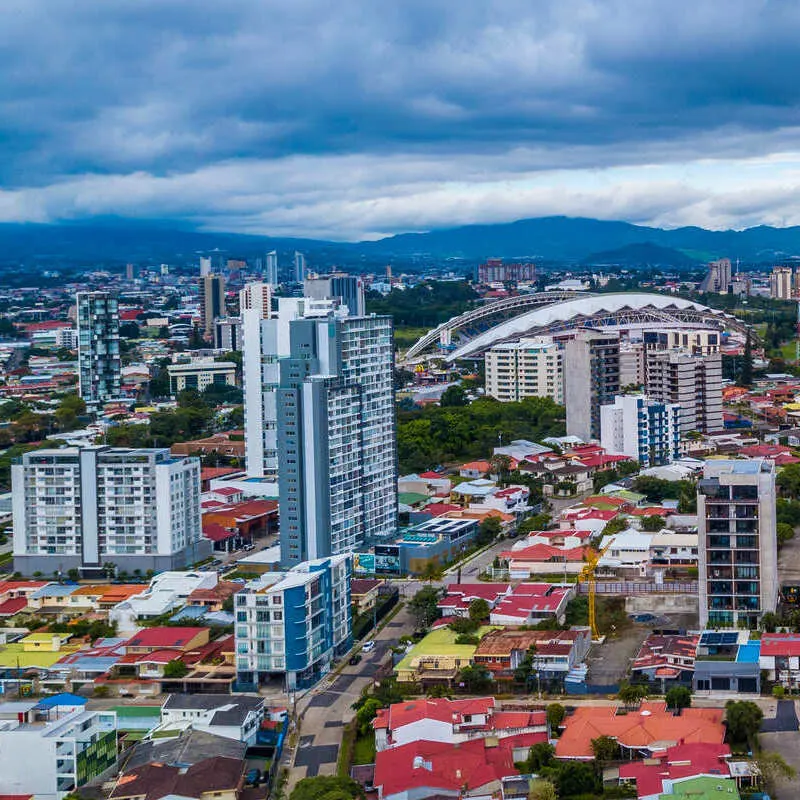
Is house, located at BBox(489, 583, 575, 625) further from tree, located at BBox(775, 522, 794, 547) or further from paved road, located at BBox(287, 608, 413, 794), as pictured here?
tree, located at BBox(775, 522, 794, 547)

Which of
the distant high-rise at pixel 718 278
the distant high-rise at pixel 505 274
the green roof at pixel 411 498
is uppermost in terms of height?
the distant high-rise at pixel 505 274

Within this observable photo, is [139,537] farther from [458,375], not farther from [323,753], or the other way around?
[458,375]

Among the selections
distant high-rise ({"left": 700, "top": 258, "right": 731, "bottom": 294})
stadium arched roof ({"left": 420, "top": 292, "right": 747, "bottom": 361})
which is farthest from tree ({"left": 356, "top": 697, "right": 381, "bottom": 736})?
distant high-rise ({"left": 700, "top": 258, "right": 731, "bottom": 294})

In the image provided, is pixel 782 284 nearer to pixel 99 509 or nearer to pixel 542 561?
pixel 542 561

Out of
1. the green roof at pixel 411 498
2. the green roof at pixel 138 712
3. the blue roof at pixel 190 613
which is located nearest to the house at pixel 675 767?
the green roof at pixel 138 712

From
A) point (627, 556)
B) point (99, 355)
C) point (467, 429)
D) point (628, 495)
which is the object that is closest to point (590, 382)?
point (467, 429)

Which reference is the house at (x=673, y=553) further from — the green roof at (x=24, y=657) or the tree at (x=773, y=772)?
the green roof at (x=24, y=657)

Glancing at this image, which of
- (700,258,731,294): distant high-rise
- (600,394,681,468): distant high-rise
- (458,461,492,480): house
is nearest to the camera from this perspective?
(458,461,492,480): house
